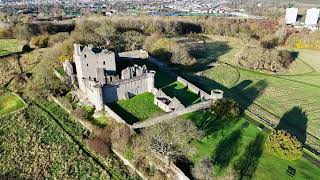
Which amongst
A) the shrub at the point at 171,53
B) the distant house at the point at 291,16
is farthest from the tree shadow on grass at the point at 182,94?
the distant house at the point at 291,16

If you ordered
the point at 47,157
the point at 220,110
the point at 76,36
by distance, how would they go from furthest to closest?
the point at 76,36, the point at 220,110, the point at 47,157

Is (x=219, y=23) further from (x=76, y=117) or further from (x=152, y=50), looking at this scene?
(x=76, y=117)

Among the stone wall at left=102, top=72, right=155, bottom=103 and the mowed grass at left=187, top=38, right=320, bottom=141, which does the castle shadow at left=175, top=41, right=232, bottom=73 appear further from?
the stone wall at left=102, top=72, right=155, bottom=103

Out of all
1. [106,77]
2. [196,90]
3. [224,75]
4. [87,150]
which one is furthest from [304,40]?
[87,150]

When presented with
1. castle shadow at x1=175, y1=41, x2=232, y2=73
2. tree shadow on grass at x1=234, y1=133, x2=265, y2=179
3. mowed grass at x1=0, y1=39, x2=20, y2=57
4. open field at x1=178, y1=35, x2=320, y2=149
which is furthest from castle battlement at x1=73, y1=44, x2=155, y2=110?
mowed grass at x1=0, y1=39, x2=20, y2=57

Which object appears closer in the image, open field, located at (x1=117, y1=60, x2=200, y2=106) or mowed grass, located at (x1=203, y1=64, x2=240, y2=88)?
open field, located at (x1=117, y1=60, x2=200, y2=106)

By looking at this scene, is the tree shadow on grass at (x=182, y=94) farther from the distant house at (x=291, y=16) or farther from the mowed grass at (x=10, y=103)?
the distant house at (x=291, y=16)

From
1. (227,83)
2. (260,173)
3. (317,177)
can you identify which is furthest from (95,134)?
(227,83)

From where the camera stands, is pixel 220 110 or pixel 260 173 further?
pixel 220 110
